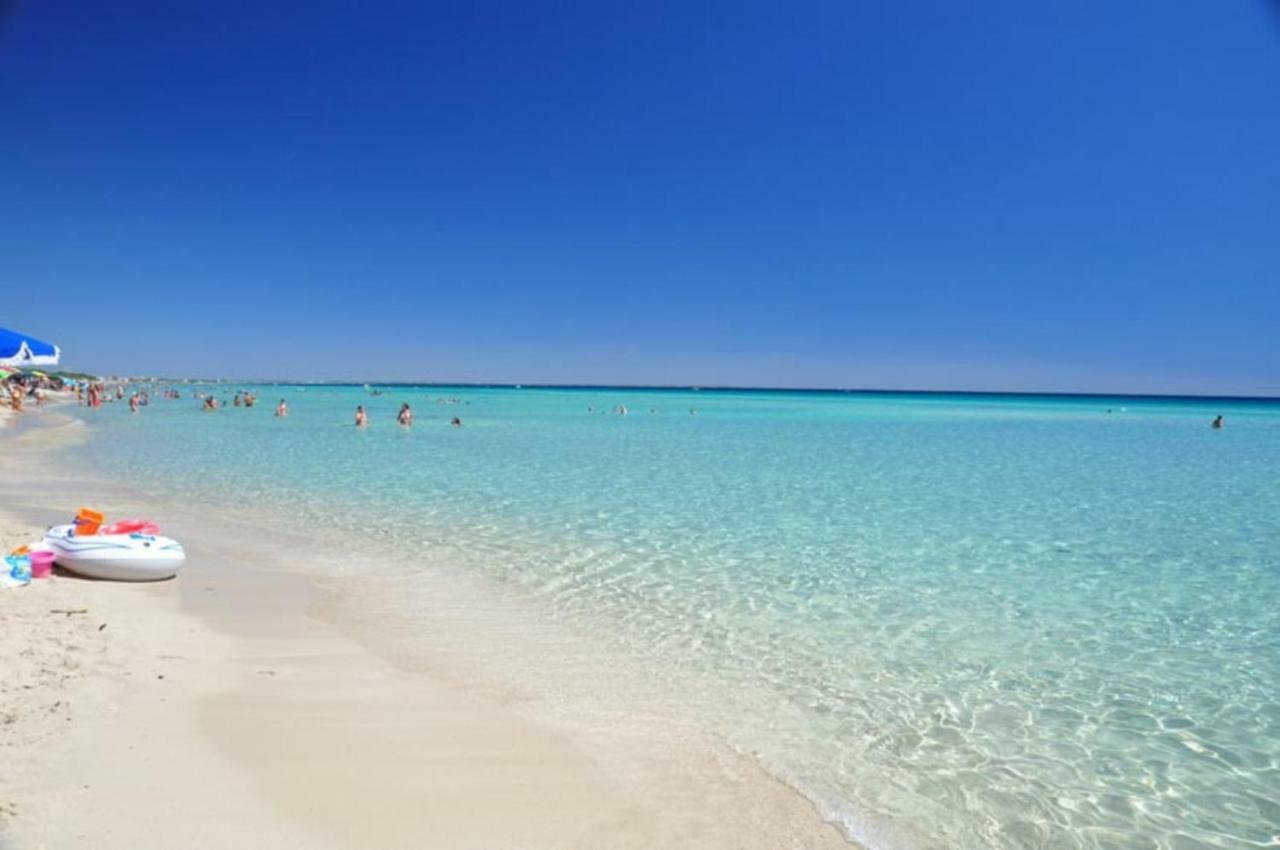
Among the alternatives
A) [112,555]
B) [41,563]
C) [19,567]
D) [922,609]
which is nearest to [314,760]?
[112,555]

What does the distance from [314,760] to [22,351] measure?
13265mm

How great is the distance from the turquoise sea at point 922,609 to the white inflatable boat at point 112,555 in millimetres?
2579

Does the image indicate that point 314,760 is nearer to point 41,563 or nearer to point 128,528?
point 128,528

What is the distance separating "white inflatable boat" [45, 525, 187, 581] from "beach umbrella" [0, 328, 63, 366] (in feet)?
23.8

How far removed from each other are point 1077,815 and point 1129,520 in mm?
11076

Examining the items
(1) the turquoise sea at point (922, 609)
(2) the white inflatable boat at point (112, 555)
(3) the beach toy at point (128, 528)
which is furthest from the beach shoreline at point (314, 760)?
(3) the beach toy at point (128, 528)

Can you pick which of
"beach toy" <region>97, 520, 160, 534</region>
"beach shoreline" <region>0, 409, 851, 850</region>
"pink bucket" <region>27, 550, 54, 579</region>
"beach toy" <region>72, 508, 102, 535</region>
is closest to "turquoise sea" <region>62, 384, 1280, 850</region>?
"beach shoreline" <region>0, 409, 851, 850</region>

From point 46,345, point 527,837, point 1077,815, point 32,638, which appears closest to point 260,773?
point 527,837

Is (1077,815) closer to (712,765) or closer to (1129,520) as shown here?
(712,765)

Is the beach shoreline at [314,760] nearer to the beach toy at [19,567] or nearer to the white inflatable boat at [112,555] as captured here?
the beach toy at [19,567]

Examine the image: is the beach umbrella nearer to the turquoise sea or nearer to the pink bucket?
the turquoise sea

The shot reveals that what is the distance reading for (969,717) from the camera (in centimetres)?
518

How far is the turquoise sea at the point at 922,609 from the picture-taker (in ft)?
14.1

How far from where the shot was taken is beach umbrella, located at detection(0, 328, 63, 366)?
508 inches
